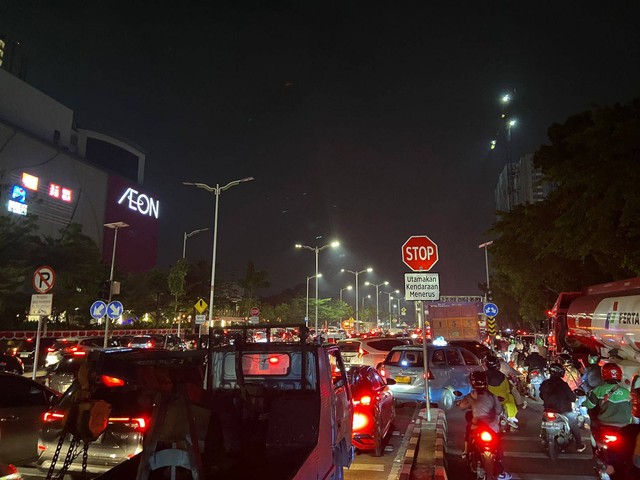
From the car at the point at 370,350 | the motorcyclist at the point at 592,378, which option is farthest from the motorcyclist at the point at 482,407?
the car at the point at 370,350

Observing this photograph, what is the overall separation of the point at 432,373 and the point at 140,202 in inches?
2294

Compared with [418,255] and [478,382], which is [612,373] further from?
[418,255]

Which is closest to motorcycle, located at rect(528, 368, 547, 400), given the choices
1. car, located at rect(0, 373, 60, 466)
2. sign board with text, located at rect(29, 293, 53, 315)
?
car, located at rect(0, 373, 60, 466)

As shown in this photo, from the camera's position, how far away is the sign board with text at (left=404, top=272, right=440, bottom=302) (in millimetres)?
10359

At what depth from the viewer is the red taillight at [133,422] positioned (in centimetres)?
592

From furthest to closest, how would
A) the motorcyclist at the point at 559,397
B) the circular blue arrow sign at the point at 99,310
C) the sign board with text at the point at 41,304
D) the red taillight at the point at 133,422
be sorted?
the circular blue arrow sign at the point at 99,310
the sign board with text at the point at 41,304
the motorcyclist at the point at 559,397
the red taillight at the point at 133,422

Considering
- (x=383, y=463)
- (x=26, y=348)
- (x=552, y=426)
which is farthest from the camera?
(x=26, y=348)

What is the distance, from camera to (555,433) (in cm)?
842

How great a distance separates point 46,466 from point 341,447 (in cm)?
342

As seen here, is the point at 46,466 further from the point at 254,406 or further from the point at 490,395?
the point at 490,395

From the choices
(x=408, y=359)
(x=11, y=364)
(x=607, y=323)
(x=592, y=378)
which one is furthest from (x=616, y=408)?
(x=11, y=364)

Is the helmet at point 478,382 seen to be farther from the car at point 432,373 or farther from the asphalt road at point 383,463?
the car at point 432,373

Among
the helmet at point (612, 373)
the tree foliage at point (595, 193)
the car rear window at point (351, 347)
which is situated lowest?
the car rear window at point (351, 347)

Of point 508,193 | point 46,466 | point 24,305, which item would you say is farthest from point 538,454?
point 508,193
